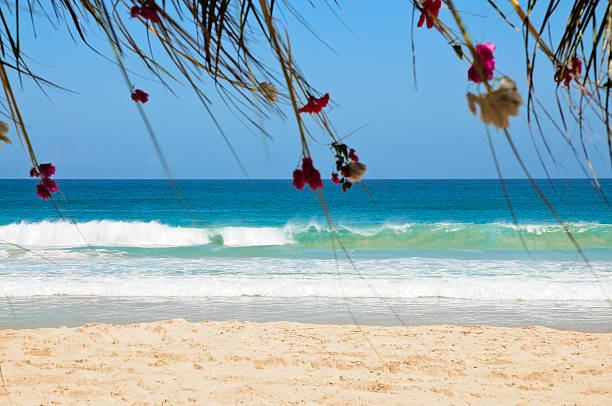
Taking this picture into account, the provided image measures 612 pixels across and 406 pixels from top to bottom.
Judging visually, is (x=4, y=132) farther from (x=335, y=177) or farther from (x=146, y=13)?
(x=335, y=177)

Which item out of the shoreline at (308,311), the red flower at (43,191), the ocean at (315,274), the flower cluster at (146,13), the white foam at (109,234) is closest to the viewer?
the flower cluster at (146,13)

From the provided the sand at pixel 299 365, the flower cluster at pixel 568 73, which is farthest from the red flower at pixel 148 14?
the sand at pixel 299 365

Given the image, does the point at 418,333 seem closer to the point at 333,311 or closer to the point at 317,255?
the point at 333,311

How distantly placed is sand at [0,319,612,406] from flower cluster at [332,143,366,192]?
237 cm

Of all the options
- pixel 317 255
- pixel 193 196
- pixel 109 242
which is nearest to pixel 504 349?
pixel 317 255

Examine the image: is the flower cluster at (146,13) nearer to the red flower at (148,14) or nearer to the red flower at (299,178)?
the red flower at (148,14)

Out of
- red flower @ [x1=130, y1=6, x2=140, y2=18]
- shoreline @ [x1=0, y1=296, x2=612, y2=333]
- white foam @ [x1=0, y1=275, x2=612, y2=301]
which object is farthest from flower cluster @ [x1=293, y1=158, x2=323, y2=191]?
white foam @ [x1=0, y1=275, x2=612, y2=301]

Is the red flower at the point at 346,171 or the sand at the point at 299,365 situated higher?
the red flower at the point at 346,171

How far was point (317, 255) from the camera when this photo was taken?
39.5ft

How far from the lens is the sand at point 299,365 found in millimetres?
3391

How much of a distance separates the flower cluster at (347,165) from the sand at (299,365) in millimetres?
2374

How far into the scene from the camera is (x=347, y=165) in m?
0.81

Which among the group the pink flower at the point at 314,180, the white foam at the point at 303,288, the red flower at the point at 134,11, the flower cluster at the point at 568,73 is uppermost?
the red flower at the point at 134,11

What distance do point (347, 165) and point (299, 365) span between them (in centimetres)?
346
